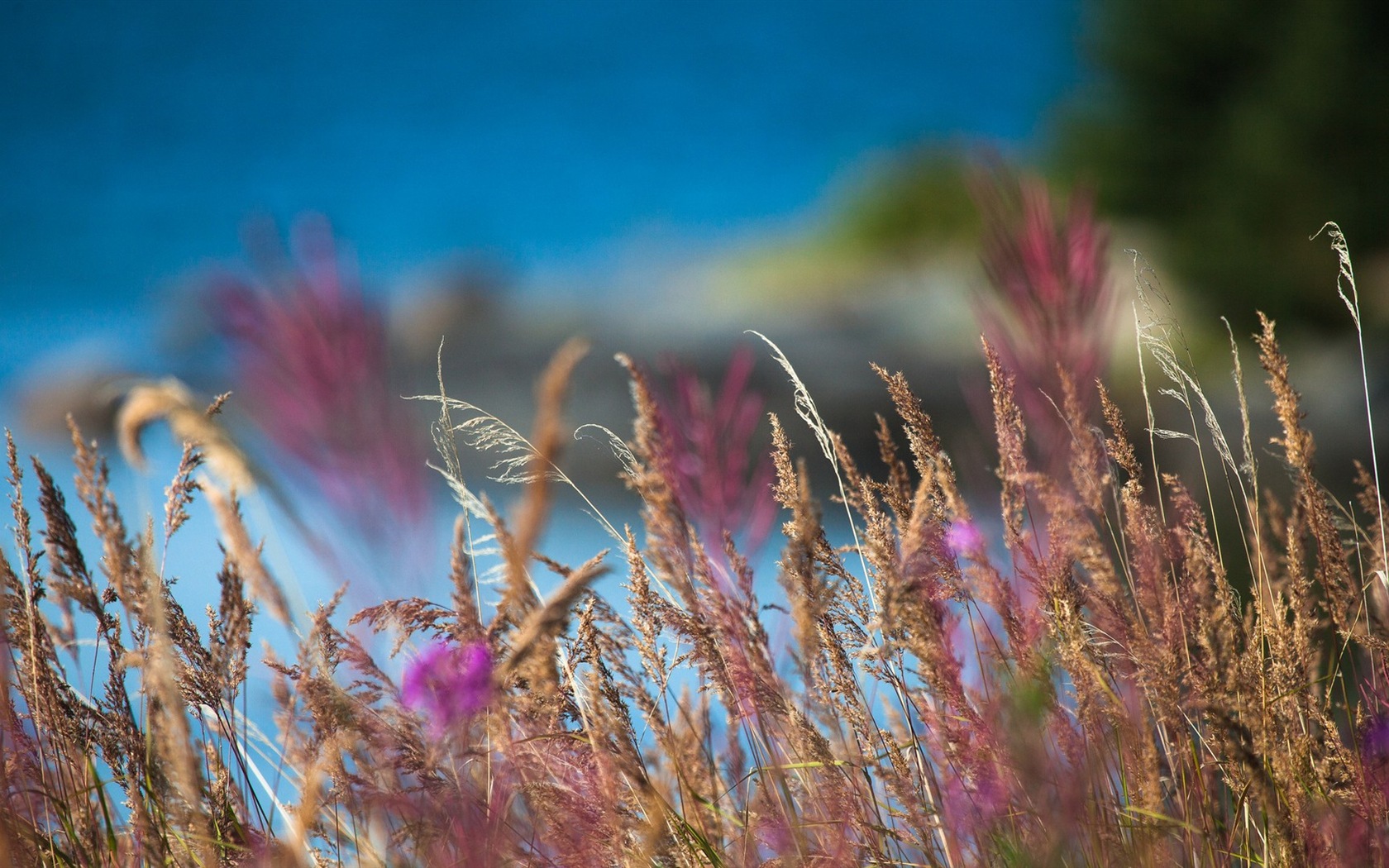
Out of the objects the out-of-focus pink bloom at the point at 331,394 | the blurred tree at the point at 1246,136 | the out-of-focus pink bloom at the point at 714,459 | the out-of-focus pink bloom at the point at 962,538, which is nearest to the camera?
the out-of-focus pink bloom at the point at 331,394

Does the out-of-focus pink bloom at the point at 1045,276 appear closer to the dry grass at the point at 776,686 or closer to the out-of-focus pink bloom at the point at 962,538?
the dry grass at the point at 776,686

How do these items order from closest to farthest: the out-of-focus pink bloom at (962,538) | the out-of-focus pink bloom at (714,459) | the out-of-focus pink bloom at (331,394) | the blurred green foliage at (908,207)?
1. the out-of-focus pink bloom at (331,394)
2. the out-of-focus pink bloom at (714,459)
3. the out-of-focus pink bloom at (962,538)
4. the blurred green foliage at (908,207)

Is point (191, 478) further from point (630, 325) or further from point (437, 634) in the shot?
point (630, 325)

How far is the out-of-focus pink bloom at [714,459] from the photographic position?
0.99 metres

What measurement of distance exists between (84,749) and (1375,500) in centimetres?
169

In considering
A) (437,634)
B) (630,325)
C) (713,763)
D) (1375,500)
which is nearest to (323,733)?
(437,634)

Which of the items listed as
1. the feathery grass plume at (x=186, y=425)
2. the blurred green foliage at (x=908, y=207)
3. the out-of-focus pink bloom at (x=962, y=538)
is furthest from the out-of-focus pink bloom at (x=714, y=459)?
the blurred green foliage at (x=908, y=207)

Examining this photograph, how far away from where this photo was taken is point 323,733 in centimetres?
109

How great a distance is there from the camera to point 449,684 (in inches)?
38.2

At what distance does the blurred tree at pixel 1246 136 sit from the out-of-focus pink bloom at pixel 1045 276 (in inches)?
429

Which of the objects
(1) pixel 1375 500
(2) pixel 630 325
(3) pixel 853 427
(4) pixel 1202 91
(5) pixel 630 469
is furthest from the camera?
(2) pixel 630 325

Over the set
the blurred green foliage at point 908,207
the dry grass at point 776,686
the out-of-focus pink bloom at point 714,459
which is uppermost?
the blurred green foliage at point 908,207

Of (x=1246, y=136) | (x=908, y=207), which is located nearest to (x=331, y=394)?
(x=1246, y=136)

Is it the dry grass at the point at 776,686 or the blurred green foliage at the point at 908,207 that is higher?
the blurred green foliage at the point at 908,207
